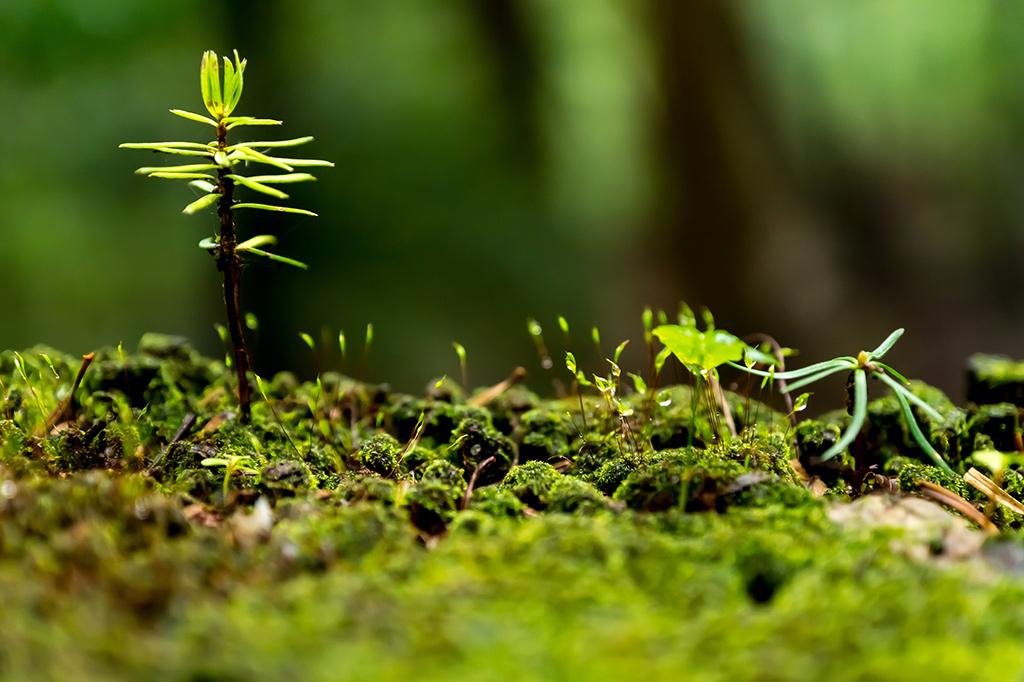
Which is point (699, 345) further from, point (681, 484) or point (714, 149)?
point (714, 149)

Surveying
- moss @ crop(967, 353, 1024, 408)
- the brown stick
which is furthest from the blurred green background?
the brown stick

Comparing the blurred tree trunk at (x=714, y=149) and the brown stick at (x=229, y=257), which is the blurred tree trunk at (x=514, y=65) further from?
the brown stick at (x=229, y=257)

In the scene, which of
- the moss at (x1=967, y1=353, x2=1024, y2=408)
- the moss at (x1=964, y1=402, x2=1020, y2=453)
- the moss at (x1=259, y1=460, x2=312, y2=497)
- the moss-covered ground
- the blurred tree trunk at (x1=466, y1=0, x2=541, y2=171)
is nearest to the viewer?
the moss-covered ground

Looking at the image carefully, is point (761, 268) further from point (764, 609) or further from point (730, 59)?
point (764, 609)

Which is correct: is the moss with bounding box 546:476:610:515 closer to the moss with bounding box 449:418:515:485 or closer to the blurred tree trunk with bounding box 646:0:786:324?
the moss with bounding box 449:418:515:485

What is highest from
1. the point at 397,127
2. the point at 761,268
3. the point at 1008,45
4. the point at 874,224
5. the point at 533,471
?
the point at 1008,45

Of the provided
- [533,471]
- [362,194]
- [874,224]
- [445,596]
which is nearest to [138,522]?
[445,596]

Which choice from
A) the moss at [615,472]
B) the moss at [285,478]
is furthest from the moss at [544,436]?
the moss at [285,478]
